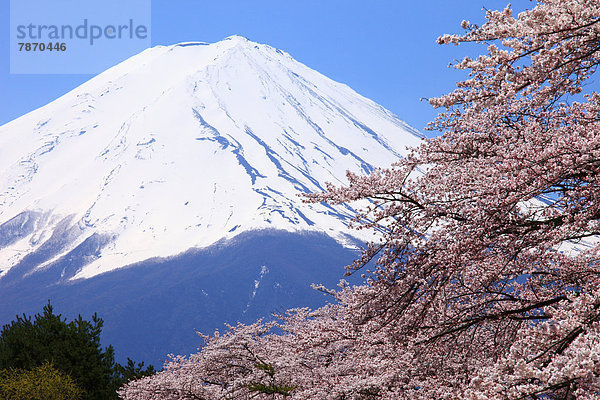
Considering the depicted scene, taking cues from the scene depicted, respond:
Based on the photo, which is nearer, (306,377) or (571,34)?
(571,34)

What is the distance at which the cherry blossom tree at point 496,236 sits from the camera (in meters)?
2.91

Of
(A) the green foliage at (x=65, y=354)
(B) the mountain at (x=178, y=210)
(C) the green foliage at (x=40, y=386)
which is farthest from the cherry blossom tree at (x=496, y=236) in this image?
(B) the mountain at (x=178, y=210)

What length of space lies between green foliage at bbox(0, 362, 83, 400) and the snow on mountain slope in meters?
126

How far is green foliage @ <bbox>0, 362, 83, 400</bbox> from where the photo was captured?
637 inches

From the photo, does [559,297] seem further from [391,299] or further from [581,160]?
[581,160]

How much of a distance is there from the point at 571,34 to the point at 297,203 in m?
156

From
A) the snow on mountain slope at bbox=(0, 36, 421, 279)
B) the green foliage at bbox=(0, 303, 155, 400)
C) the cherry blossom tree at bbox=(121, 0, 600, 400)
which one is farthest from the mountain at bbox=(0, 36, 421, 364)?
the cherry blossom tree at bbox=(121, 0, 600, 400)

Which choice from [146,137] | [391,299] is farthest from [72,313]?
[391,299]

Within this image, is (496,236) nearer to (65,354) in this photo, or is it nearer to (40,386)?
(40,386)

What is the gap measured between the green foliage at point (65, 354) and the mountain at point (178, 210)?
104108 mm

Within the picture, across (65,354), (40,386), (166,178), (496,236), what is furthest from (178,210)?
(496,236)

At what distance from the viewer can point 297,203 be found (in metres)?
160

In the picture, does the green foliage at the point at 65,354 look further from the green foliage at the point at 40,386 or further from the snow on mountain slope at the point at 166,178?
the snow on mountain slope at the point at 166,178

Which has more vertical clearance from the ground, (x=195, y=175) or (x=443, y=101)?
(x=195, y=175)
